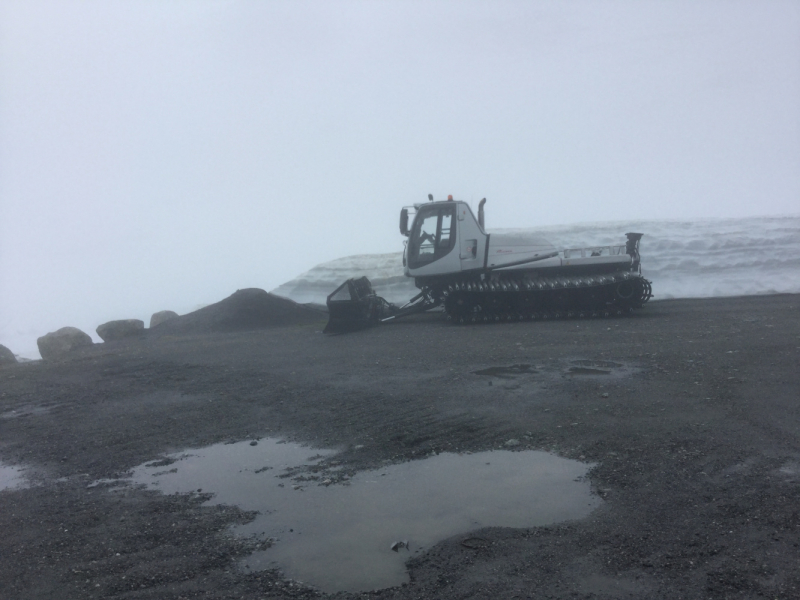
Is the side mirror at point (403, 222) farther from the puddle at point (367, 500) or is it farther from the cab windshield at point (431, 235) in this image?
the puddle at point (367, 500)

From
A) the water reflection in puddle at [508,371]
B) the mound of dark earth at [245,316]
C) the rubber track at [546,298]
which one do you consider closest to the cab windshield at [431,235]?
the rubber track at [546,298]

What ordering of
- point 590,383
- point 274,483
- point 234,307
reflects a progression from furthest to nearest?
point 234,307 < point 590,383 < point 274,483

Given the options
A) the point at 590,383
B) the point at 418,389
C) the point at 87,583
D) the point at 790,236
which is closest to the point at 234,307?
the point at 418,389

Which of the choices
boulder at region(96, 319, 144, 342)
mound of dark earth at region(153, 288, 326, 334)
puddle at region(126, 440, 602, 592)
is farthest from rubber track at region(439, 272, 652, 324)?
boulder at region(96, 319, 144, 342)

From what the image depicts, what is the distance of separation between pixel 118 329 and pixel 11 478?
448 inches

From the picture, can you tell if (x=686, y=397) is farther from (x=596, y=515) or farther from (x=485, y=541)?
(x=485, y=541)

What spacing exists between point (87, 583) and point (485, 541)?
6.31 feet

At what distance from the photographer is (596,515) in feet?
11.4

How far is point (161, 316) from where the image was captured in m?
17.4

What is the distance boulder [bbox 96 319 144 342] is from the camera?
15.4 metres

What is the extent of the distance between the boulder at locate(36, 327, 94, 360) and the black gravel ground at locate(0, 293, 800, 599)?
378 centimetres

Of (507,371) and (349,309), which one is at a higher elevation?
(349,309)

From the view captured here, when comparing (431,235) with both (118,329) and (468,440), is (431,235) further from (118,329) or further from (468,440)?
(468,440)

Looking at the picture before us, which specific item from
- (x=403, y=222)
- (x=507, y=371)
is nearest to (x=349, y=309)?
(x=403, y=222)
